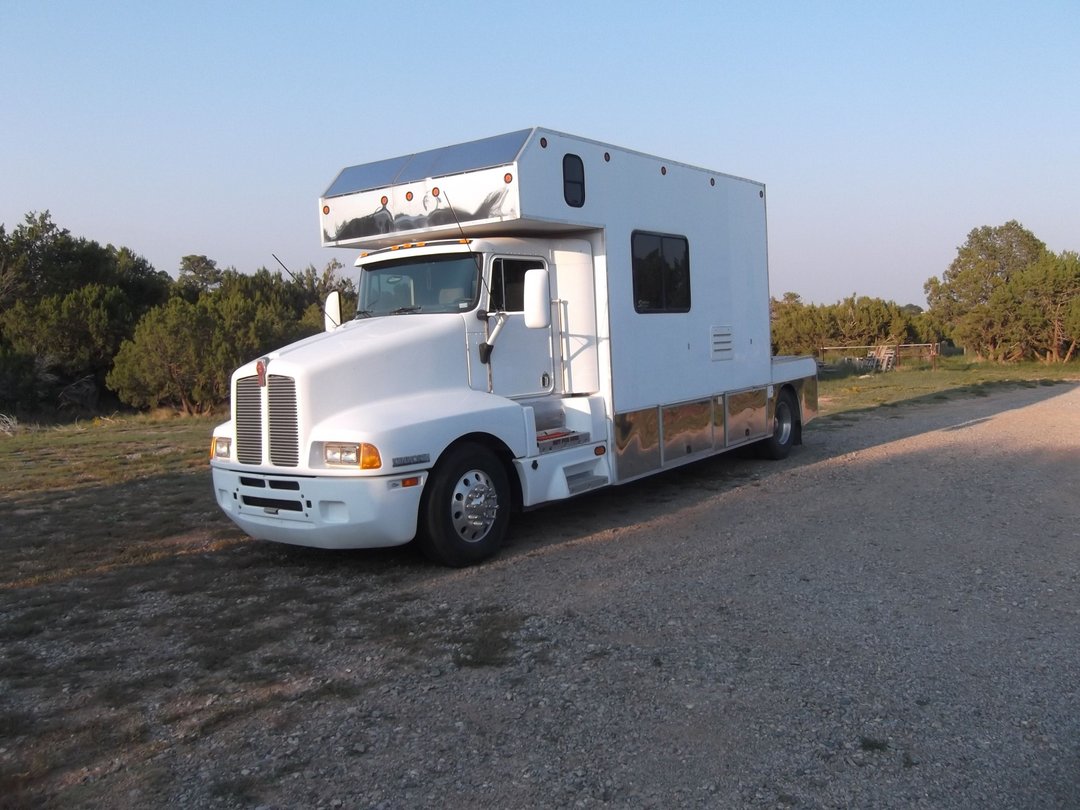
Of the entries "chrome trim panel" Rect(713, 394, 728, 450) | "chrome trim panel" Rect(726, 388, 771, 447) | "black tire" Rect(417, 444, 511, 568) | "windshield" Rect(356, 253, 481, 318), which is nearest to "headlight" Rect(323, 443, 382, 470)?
"black tire" Rect(417, 444, 511, 568)

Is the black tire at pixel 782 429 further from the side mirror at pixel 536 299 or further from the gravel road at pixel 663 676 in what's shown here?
the side mirror at pixel 536 299

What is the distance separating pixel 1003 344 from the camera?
36.6 metres

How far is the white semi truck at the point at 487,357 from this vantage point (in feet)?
21.6

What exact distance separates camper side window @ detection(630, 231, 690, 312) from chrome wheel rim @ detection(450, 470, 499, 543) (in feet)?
9.20

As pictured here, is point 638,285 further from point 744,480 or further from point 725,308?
point 744,480

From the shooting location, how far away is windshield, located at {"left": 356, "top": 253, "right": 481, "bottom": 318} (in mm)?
7738

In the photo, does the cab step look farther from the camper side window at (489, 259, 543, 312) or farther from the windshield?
the windshield

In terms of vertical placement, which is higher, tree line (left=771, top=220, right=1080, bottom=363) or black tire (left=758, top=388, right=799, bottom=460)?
tree line (left=771, top=220, right=1080, bottom=363)

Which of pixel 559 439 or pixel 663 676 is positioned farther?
pixel 559 439

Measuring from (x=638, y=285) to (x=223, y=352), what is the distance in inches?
858

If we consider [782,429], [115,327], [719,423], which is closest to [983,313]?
[782,429]

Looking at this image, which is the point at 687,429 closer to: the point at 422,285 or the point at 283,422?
the point at 422,285

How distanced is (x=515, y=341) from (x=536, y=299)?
0.60m

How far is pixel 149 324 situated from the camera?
28.8 meters
